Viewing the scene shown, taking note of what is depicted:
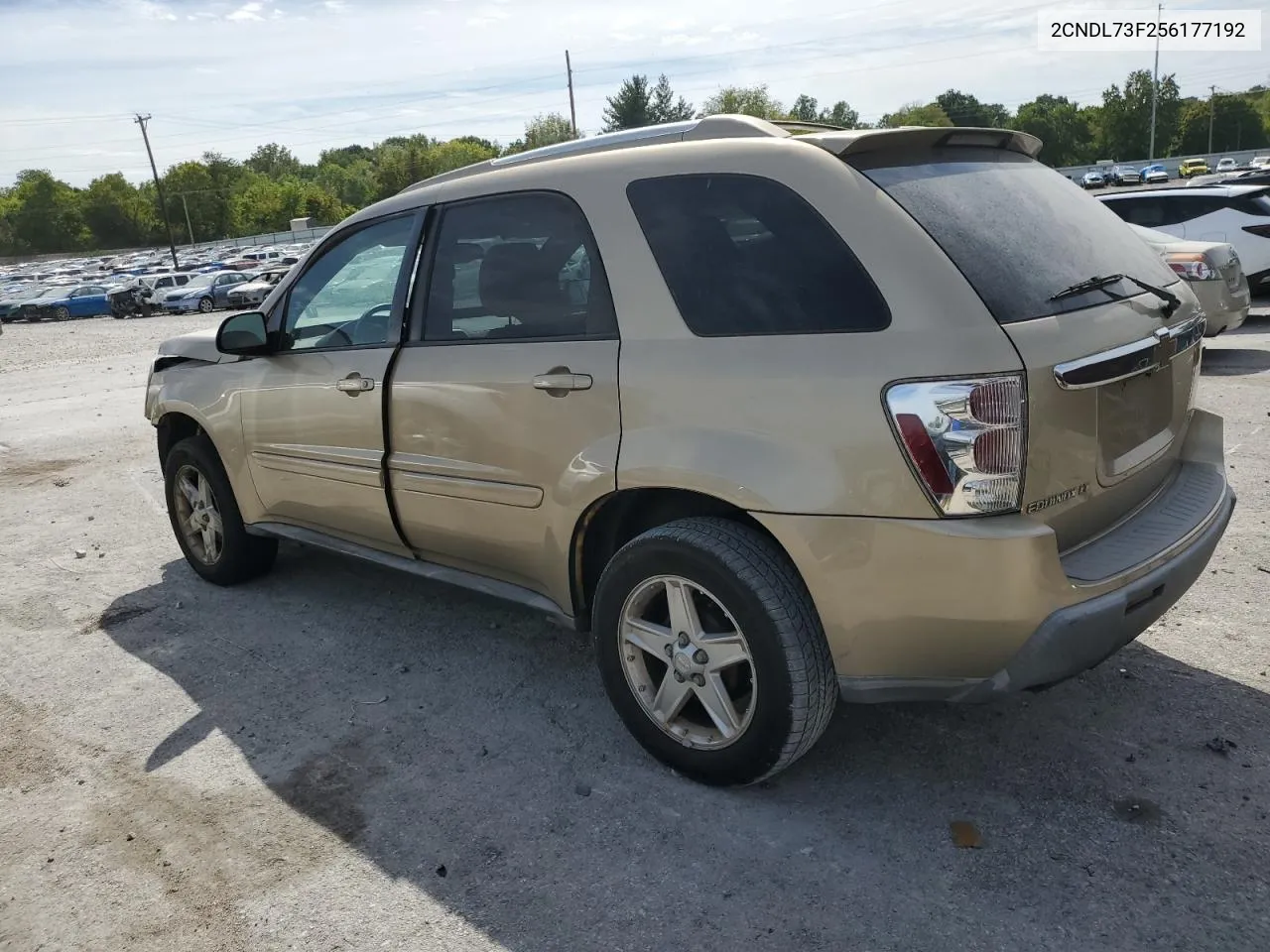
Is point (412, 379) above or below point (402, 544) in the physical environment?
above

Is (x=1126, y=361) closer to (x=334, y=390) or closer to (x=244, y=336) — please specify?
(x=334, y=390)

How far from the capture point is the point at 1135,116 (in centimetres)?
10312

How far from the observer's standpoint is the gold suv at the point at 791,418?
260 cm

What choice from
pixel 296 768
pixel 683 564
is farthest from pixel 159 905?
pixel 683 564

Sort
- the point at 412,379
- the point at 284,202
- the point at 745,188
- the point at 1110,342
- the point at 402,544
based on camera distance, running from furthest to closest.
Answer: the point at 284,202 → the point at 402,544 → the point at 412,379 → the point at 745,188 → the point at 1110,342

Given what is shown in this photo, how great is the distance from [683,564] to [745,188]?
1.12 metres

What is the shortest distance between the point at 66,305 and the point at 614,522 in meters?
40.9

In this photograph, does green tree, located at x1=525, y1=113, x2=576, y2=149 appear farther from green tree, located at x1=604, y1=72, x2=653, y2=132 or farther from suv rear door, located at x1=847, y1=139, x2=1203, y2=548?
suv rear door, located at x1=847, y1=139, x2=1203, y2=548

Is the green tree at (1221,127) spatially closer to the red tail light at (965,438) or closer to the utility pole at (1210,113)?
the utility pole at (1210,113)

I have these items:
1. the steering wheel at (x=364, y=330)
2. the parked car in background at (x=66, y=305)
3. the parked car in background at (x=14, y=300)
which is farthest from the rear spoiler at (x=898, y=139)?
the parked car in background at (x=14, y=300)

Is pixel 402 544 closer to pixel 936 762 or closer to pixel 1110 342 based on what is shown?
pixel 936 762

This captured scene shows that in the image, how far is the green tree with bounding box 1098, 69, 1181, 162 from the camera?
103 meters

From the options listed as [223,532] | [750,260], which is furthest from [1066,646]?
[223,532]

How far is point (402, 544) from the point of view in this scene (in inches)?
164
